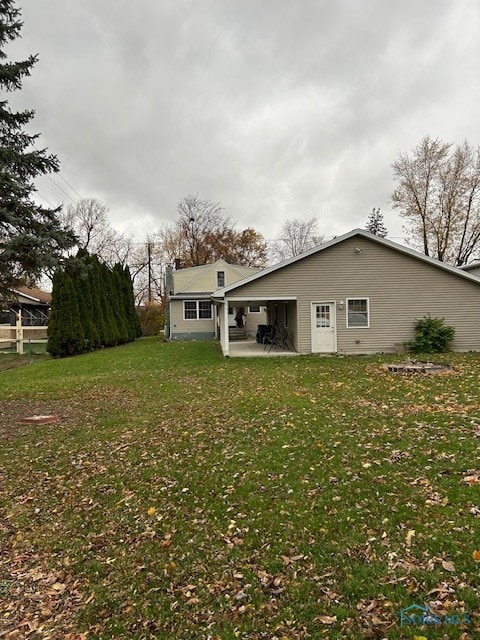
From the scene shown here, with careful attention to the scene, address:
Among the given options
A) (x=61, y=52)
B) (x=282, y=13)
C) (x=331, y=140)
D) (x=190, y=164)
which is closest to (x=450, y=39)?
(x=282, y=13)

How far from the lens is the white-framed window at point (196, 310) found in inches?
933

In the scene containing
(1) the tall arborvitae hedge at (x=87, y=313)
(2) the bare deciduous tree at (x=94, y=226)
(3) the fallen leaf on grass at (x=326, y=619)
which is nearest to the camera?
(3) the fallen leaf on grass at (x=326, y=619)

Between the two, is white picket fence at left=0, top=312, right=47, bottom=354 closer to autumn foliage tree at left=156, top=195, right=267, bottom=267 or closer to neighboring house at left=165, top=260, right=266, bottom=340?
neighboring house at left=165, top=260, right=266, bottom=340

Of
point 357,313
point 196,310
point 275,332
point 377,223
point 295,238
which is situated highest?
point 377,223

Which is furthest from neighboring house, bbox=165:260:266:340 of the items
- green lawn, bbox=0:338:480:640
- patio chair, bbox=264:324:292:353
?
green lawn, bbox=0:338:480:640

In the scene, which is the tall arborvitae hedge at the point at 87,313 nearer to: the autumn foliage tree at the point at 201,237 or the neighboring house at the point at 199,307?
the neighboring house at the point at 199,307

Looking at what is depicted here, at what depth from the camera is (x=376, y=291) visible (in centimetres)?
1462

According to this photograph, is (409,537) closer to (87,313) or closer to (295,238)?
(87,313)

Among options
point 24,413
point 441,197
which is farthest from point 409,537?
point 441,197

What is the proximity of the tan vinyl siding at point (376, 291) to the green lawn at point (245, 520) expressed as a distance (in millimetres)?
7348

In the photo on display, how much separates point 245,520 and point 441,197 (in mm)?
30701

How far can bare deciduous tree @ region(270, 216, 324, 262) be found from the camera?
147ft

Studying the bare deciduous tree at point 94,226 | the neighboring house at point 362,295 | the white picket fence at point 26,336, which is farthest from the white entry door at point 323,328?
the bare deciduous tree at point 94,226

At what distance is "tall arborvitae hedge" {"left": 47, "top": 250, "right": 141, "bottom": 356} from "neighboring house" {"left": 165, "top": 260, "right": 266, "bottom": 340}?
3348 mm
